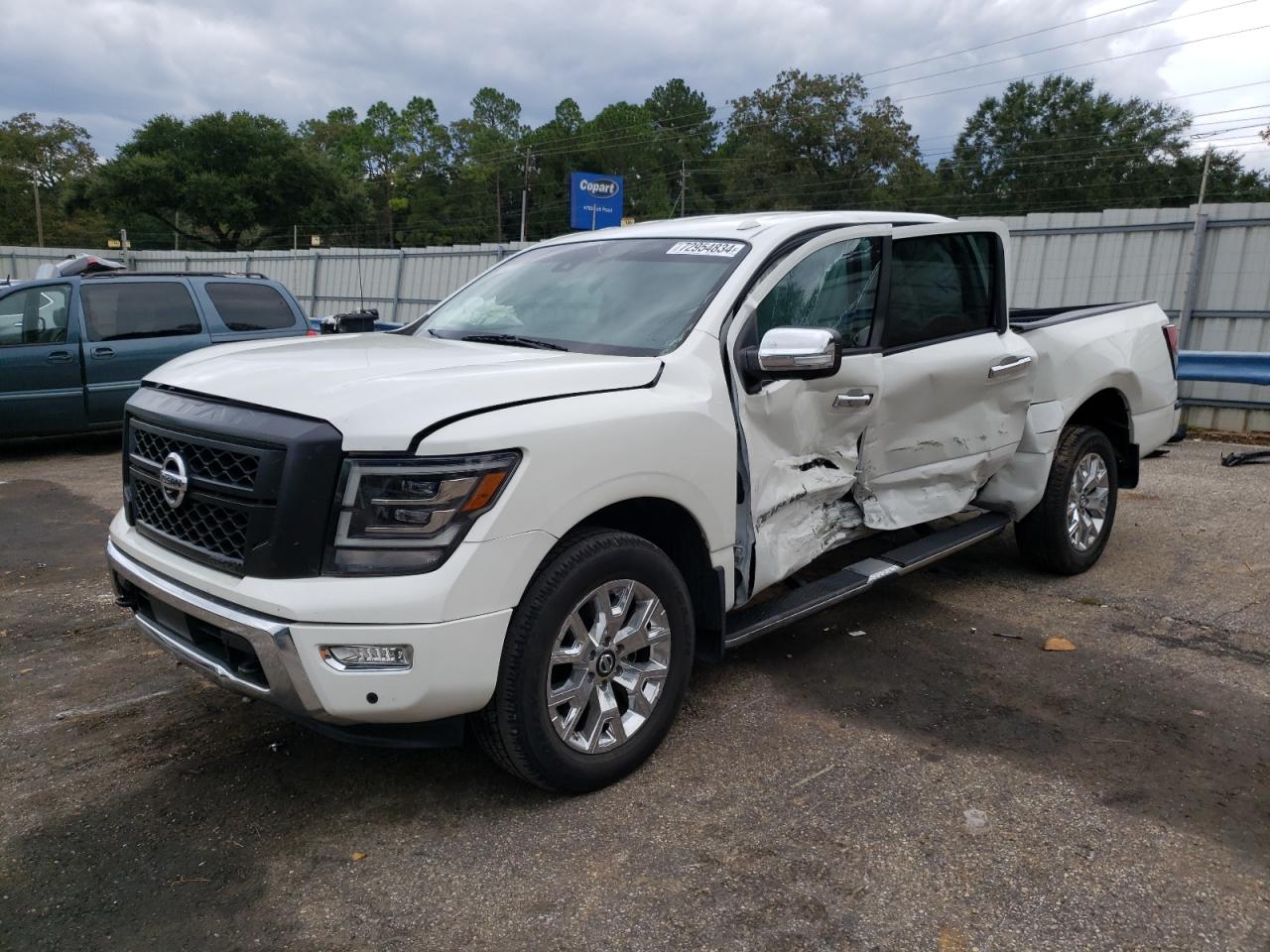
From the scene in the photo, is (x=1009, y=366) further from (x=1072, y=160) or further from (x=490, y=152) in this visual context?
(x=490, y=152)

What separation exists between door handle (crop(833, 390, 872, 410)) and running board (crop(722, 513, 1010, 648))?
763 millimetres

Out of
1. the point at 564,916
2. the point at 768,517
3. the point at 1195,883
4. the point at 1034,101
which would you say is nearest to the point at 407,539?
the point at 564,916

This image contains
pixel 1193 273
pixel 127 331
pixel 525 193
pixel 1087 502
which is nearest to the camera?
pixel 1087 502

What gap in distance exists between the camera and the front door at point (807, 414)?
11.3 ft

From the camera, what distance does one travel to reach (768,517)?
11.7 feet

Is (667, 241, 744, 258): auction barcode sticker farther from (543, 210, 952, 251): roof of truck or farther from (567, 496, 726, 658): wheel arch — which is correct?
(567, 496, 726, 658): wheel arch

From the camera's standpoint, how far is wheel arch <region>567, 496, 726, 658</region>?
3193 mm

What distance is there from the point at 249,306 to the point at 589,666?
8.43 metres

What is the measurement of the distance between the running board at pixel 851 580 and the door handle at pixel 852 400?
763 millimetres

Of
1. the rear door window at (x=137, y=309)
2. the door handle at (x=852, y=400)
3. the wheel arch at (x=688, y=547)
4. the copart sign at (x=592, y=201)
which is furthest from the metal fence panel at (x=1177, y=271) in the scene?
the copart sign at (x=592, y=201)

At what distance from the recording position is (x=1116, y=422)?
5504 millimetres

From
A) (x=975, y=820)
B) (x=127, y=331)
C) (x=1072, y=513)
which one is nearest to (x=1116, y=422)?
(x=1072, y=513)

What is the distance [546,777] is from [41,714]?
2183 millimetres

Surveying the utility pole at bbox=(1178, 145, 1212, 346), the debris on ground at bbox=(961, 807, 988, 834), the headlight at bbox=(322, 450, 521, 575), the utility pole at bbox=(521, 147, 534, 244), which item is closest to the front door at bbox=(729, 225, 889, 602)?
the debris on ground at bbox=(961, 807, 988, 834)
